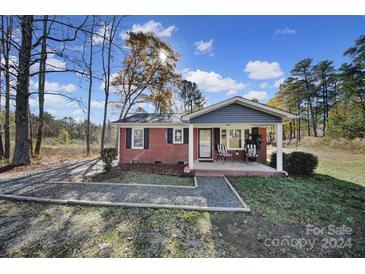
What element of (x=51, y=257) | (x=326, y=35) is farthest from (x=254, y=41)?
(x=51, y=257)

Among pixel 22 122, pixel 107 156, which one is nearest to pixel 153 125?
pixel 107 156

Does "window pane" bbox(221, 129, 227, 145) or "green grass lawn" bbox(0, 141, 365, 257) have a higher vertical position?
"window pane" bbox(221, 129, 227, 145)

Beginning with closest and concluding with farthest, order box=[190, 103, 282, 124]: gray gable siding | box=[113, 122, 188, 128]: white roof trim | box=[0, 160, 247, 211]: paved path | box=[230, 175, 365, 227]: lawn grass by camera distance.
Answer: box=[230, 175, 365, 227]: lawn grass
box=[0, 160, 247, 211]: paved path
box=[190, 103, 282, 124]: gray gable siding
box=[113, 122, 188, 128]: white roof trim

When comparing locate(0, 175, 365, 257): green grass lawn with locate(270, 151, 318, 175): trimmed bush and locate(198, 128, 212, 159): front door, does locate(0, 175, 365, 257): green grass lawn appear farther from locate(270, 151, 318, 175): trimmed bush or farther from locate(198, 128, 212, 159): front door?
locate(198, 128, 212, 159): front door

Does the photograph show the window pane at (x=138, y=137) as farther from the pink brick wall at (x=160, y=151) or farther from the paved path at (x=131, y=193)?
the paved path at (x=131, y=193)

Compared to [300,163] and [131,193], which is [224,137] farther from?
[131,193]

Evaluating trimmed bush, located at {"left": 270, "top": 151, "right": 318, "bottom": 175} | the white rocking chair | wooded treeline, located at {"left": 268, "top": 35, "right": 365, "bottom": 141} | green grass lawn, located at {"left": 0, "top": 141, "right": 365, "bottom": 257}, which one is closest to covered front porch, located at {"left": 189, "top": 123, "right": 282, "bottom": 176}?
the white rocking chair

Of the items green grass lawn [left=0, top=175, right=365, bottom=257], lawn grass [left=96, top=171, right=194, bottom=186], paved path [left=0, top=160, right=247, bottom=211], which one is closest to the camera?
green grass lawn [left=0, top=175, right=365, bottom=257]

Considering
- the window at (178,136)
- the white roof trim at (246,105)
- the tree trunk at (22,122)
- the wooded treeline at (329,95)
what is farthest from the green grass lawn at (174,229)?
the wooded treeline at (329,95)

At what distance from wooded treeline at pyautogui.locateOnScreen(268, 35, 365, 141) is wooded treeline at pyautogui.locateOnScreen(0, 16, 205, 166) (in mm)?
16467

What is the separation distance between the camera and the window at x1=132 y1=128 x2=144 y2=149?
10172mm

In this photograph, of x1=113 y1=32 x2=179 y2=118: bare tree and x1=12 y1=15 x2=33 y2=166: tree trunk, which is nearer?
x1=12 y1=15 x2=33 y2=166: tree trunk

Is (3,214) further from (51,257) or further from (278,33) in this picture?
(278,33)

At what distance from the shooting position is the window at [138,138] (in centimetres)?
1017
